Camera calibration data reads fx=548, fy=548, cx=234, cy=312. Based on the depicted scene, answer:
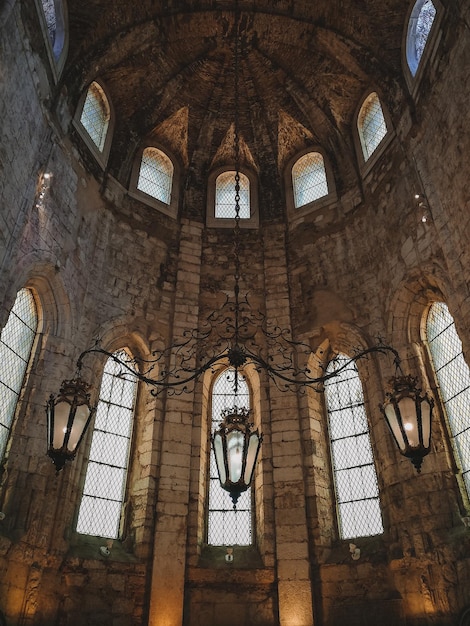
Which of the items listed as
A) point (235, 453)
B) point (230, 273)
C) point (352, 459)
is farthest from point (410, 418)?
point (230, 273)

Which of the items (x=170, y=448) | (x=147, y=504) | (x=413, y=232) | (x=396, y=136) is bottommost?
(x=147, y=504)

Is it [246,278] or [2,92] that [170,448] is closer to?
[246,278]

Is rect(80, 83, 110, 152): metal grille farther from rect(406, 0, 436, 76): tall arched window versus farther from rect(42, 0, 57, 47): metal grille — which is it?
rect(406, 0, 436, 76): tall arched window

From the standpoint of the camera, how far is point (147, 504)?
7.66 meters

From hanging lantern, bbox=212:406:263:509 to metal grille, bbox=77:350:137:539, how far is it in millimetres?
2999

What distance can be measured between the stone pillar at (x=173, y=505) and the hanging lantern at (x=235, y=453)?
3.42 m

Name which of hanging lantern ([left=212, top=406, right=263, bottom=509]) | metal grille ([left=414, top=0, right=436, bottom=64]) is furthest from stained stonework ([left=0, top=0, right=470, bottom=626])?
hanging lantern ([left=212, top=406, right=263, bottom=509])


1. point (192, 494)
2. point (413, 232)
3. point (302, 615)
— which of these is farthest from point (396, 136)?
point (302, 615)

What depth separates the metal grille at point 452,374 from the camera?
23.3 ft

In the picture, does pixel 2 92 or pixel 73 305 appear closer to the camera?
pixel 2 92

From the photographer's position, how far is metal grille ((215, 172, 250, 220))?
1136 centimetres

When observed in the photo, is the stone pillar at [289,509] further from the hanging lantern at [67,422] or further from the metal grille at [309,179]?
the hanging lantern at [67,422]

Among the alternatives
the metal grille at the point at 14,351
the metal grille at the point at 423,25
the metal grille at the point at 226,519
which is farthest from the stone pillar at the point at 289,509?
the metal grille at the point at 423,25

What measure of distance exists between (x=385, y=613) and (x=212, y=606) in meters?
2.21
